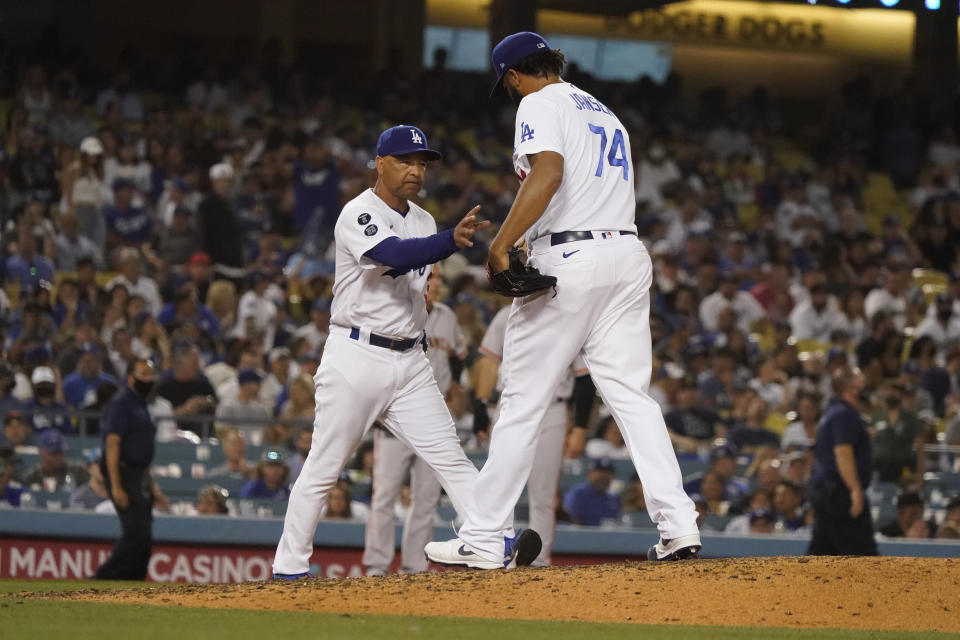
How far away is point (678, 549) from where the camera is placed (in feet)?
18.3

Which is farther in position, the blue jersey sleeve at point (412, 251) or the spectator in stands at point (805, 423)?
the spectator in stands at point (805, 423)

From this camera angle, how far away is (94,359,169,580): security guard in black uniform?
8.90 m

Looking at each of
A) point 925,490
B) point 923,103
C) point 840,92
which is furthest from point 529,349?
point 840,92

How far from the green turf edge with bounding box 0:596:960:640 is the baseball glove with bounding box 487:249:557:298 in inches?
47.1

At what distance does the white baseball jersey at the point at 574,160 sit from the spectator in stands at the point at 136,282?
26.0ft

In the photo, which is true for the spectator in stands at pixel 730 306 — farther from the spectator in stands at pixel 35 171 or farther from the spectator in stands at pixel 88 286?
the spectator in stands at pixel 35 171

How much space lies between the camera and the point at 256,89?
17625 mm

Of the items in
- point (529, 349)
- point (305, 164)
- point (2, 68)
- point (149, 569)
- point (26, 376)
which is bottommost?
point (149, 569)

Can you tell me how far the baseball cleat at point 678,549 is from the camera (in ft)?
18.1

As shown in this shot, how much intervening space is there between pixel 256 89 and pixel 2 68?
3.04 m

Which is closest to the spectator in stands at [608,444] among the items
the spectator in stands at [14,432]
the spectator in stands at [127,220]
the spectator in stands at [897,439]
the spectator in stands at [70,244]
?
the spectator in stands at [897,439]

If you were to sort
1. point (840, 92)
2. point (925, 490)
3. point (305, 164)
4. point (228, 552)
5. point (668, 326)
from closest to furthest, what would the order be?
point (228, 552) < point (925, 490) < point (668, 326) < point (305, 164) < point (840, 92)

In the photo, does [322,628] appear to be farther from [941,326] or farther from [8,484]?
[941,326]

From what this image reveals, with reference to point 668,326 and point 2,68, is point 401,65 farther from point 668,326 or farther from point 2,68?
point 668,326
